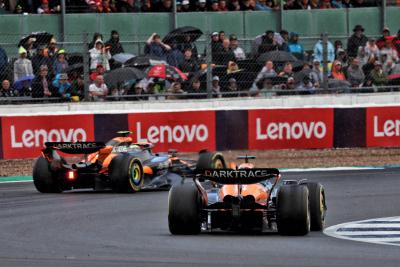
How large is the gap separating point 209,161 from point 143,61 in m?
4.38

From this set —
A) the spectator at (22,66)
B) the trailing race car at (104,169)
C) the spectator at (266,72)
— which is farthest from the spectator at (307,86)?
the trailing race car at (104,169)

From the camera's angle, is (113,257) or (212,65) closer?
(113,257)

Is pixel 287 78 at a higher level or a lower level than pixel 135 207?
higher

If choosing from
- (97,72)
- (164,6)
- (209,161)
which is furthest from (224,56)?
(209,161)

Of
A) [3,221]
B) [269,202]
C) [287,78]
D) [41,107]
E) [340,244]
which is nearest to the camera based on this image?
[340,244]

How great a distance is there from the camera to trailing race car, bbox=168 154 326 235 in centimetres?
1104

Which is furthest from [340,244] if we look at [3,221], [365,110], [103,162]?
[365,110]

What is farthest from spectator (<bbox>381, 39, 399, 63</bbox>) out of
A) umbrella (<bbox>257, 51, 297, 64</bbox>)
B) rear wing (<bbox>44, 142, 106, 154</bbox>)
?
rear wing (<bbox>44, 142, 106, 154</bbox>)

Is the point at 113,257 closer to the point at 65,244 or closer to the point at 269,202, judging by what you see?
the point at 65,244

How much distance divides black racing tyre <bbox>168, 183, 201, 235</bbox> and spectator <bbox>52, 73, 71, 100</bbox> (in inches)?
379

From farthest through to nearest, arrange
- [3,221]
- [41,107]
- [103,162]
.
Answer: [41,107]
[103,162]
[3,221]

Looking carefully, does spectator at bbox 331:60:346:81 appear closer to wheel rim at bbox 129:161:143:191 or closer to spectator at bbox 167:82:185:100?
spectator at bbox 167:82:185:100

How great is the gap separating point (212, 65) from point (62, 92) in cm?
281

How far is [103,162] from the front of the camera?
16.1 meters
